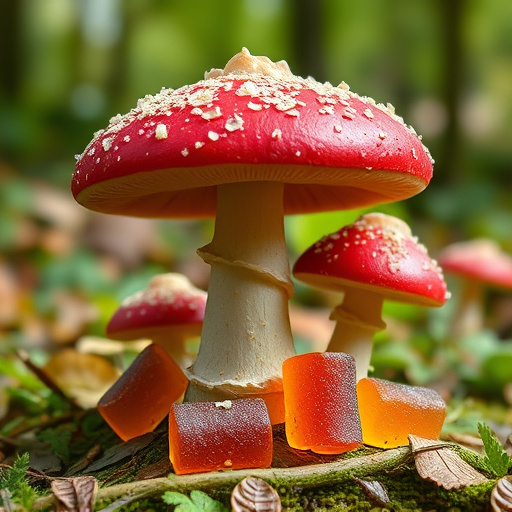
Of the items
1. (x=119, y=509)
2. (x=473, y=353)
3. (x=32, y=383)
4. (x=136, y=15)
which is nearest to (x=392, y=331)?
(x=473, y=353)

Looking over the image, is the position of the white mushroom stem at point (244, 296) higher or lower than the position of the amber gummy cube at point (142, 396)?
higher

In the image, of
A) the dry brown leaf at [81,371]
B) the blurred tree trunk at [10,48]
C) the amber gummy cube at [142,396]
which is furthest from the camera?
the blurred tree trunk at [10,48]

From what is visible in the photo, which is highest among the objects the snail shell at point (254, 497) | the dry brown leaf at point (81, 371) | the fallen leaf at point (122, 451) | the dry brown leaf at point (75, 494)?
the snail shell at point (254, 497)

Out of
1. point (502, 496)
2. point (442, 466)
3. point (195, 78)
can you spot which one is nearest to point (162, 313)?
point (442, 466)

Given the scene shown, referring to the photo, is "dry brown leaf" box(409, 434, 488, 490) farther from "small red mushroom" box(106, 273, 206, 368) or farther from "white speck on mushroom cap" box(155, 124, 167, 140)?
"white speck on mushroom cap" box(155, 124, 167, 140)

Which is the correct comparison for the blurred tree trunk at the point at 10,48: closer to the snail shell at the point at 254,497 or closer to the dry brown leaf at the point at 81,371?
the dry brown leaf at the point at 81,371

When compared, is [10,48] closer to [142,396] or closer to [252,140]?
[142,396]

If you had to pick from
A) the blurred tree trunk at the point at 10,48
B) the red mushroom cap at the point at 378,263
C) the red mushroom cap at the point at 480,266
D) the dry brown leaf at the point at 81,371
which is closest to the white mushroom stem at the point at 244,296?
the red mushroom cap at the point at 378,263

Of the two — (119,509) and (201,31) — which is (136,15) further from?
(119,509)
